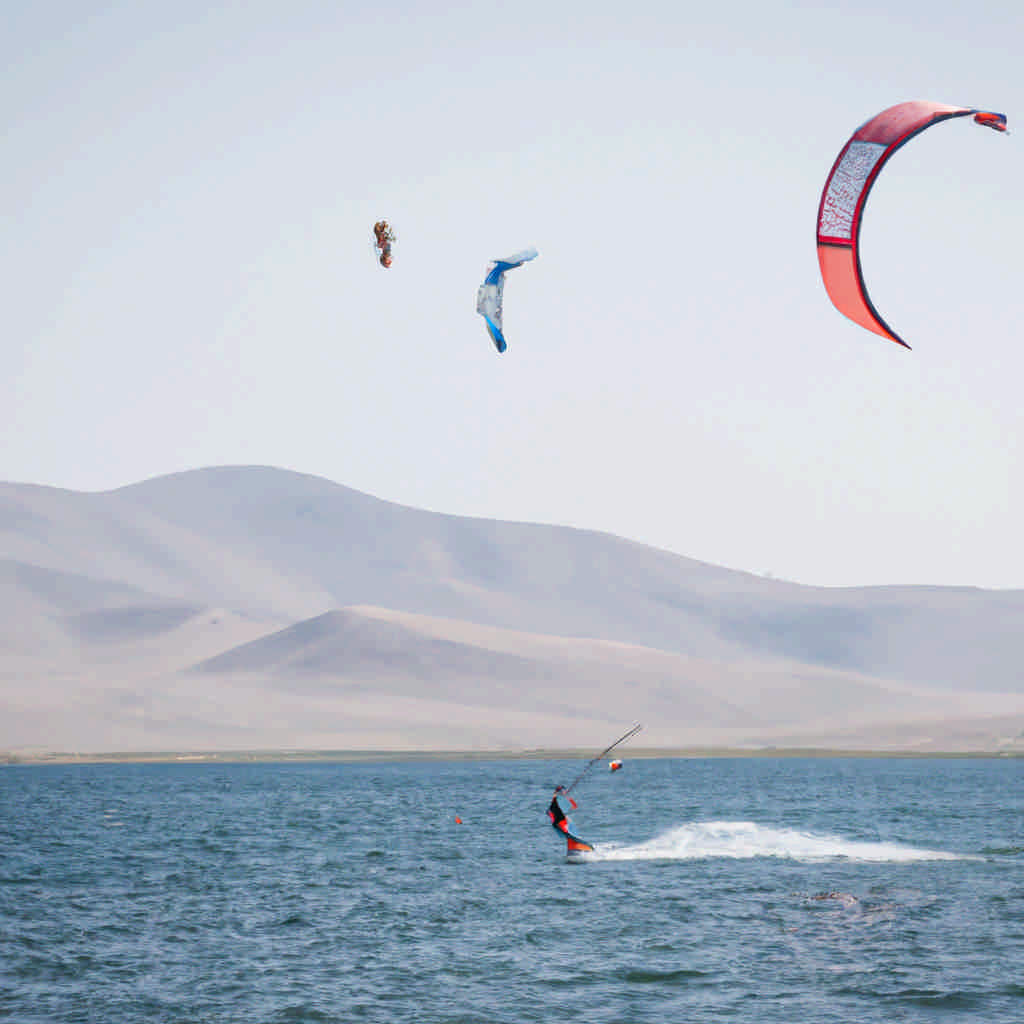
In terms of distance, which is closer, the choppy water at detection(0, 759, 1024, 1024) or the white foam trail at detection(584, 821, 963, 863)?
the choppy water at detection(0, 759, 1024, 1024)

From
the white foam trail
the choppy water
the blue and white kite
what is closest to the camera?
the choppy water

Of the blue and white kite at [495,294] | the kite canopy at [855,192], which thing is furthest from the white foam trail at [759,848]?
the kite canopy at [855,192]

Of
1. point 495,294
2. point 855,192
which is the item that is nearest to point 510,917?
point 495,294

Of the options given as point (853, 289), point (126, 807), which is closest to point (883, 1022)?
point (853, 289)

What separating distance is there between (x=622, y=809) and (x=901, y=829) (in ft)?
77.1

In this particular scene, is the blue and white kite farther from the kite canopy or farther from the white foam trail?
the white foam trail

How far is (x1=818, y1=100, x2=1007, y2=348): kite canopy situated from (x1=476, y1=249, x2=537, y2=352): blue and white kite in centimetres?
1488

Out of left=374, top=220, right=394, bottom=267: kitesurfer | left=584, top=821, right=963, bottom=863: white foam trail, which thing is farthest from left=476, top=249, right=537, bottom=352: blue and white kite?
left=584, top=821, right=963, bottom=863: white foam trail

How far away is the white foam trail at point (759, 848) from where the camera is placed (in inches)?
2377

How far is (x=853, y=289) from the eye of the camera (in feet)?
99.6

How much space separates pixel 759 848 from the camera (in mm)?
63594

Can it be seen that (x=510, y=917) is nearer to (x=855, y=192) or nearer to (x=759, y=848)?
(x=759, y=848)

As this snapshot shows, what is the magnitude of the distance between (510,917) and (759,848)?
72.9 ft

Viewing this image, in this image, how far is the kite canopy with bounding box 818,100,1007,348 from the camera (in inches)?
1193
